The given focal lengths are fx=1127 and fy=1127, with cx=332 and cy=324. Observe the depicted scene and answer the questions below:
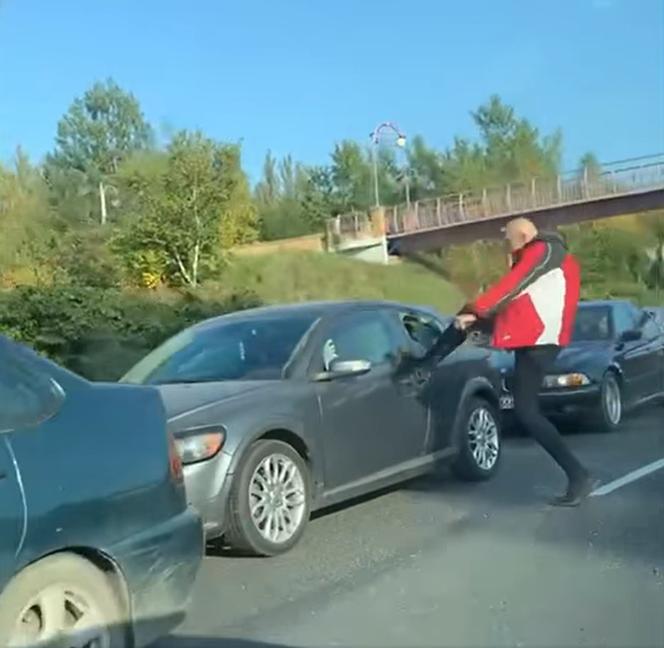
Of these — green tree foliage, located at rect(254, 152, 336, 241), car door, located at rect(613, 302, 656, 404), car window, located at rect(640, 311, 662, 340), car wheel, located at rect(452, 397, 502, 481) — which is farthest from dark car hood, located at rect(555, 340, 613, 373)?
green tree foliage, located at rect(254, 152, 336, 241)

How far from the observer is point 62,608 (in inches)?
161

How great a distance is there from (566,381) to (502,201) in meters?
44.3

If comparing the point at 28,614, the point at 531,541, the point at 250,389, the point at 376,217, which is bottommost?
the point at 531,541

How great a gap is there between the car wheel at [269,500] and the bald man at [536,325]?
1763 mm

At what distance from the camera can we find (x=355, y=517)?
762 cm

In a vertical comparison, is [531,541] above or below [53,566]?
below

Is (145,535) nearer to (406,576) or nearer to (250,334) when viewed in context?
(406,576)

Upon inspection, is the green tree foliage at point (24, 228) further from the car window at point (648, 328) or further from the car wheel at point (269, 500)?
the car wheel at point (269, 500)

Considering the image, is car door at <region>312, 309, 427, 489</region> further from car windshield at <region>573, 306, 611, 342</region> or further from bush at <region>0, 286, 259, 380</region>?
bush at <region>0, 286, 259, 380</region>

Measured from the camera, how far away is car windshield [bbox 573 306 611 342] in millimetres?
12648

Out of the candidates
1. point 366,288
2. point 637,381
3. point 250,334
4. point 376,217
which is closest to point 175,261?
point 366,288

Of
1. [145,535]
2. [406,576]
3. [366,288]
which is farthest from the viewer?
[366,288]

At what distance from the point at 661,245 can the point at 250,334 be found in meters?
49.7

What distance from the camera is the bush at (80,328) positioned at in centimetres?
1838
